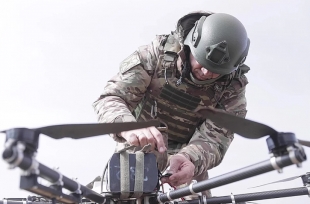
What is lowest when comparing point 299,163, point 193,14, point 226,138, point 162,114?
point 299,163

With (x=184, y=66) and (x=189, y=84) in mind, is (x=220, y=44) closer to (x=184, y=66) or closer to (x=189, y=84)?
(x=184, y=66)

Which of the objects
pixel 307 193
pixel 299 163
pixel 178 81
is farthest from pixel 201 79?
pixel 299 163

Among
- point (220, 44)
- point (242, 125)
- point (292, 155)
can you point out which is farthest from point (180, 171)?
point (292, 155)

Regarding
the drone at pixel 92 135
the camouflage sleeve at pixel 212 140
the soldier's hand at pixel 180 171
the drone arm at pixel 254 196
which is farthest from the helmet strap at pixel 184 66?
the drone at pixel 92 135

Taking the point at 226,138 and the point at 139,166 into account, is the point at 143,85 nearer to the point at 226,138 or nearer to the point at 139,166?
the point at 226,138

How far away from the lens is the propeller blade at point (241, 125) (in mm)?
1890

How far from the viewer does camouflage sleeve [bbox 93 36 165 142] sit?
13.5ft

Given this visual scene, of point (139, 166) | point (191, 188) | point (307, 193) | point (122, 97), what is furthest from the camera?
point (122, 97)

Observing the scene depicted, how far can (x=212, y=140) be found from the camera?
459cm

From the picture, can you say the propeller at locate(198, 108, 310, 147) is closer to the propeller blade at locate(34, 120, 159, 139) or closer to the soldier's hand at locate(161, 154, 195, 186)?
the propeller blade at locate(34, 120, 159, 139)

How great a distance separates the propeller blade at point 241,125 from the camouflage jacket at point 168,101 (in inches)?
77.4

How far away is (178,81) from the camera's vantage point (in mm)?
4441

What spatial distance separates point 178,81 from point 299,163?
2645 millimetres

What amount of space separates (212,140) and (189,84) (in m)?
0.65
